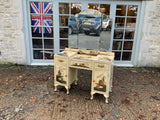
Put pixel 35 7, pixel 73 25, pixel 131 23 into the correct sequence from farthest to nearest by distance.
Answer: pixel 131 23, pixel 35 7, pixel 73 25

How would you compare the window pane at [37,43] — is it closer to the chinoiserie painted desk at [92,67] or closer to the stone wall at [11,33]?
the stone wall at [11,33]

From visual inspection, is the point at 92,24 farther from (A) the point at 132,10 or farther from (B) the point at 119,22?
(A) the point at 132,10

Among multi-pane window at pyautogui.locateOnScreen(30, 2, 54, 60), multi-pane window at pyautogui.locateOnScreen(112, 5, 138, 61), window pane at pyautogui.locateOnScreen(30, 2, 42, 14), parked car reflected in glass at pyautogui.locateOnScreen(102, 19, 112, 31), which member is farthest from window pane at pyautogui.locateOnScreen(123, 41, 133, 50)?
window pane at pyautogui.locateOnScreen(30, 2, 42, 14)

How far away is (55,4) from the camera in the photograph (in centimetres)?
492

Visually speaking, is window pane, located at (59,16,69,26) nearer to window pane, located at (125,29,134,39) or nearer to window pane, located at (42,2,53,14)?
window pane, located at (42,2,53,14)

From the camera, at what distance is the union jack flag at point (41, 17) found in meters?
4.94

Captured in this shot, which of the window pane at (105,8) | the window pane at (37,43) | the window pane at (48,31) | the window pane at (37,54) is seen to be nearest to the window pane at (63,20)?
the window pane at (48,31)

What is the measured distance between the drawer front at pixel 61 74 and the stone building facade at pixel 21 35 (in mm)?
2468

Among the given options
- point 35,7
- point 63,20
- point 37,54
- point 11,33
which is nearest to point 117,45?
point 63,20

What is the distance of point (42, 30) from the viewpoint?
5.18 metres

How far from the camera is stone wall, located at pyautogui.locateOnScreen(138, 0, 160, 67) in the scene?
192 inches

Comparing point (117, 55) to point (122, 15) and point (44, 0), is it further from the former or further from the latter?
point (44, 0)

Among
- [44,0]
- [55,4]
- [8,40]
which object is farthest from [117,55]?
[8,40]

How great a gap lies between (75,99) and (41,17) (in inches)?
132
